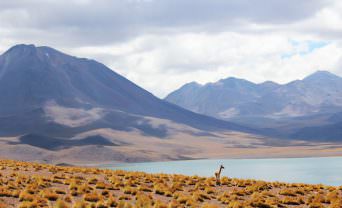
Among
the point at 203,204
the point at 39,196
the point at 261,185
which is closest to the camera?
the point at 39,196

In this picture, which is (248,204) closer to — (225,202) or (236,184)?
(225,202)

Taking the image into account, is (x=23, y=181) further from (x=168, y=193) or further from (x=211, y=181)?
(x=211, y=181)

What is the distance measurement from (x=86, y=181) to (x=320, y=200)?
41.0 feet

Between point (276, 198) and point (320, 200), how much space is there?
218 cm

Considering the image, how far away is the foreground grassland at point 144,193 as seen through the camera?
23812 millimetres

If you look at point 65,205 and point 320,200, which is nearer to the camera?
point 65,205

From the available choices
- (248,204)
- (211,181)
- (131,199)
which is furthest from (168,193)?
(211,181)

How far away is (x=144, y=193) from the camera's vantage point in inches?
1093

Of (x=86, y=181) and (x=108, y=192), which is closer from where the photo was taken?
(x=108, y=192)

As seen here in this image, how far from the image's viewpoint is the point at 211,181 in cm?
3391

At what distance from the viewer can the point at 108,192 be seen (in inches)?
1053

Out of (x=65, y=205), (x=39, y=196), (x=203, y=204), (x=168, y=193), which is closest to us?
(x=65, y=205)

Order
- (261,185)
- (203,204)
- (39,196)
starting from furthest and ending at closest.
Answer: (261,185), (203,204), (39,196)

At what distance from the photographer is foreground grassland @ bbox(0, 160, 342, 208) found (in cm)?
2381
